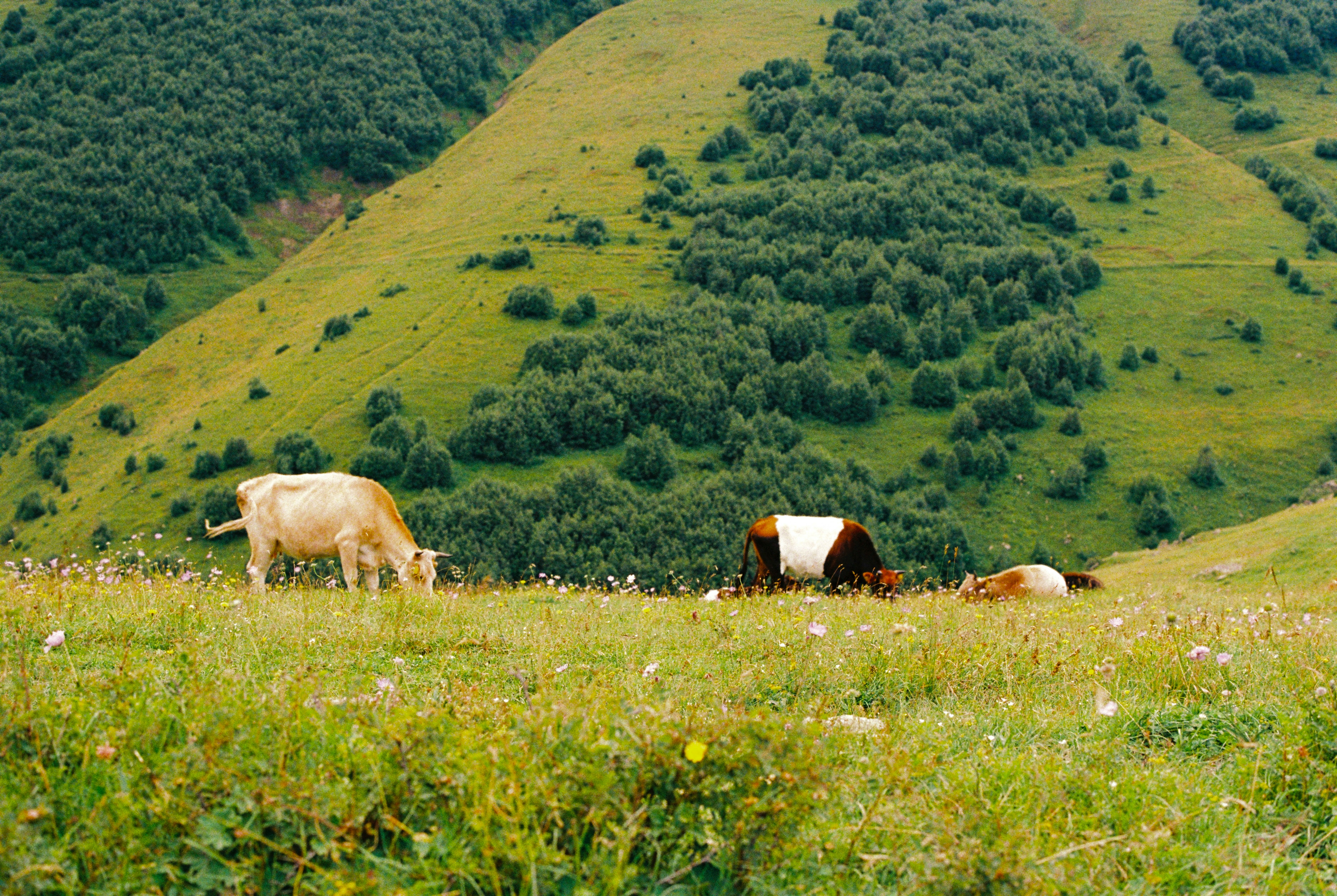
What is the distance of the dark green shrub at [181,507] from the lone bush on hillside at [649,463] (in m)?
40.1

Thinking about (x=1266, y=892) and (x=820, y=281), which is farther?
(x=820, y=281)

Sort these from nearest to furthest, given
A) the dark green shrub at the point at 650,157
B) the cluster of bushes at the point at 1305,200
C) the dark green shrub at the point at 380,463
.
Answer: the dark green shrub at the point at 380,463 < the cluster of bushes at the point at 1305,200 < the dark green shrub at the point at 650,157

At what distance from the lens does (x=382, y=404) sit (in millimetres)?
90812

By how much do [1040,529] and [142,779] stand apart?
88367 mm

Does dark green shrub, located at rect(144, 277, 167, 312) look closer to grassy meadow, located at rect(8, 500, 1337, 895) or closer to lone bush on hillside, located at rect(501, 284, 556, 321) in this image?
lone bush on hillside, located at rect(501, 284, 556, 321)

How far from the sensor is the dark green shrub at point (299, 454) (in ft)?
280

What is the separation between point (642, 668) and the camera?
795 centimetres

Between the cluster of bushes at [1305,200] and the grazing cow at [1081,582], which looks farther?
the cluster of bushes at [1305,200]

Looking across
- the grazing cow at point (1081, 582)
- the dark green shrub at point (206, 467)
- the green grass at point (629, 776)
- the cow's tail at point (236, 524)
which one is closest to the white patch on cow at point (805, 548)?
the grazing cow at point (1081, 582)

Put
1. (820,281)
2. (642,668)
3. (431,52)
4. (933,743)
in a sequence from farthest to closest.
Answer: (431,52) → (820,281) → (642,668) → (933,743)

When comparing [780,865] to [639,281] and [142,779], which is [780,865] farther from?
[639,281]

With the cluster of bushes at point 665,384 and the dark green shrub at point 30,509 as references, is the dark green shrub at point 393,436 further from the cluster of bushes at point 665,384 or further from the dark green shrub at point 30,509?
the dark green shrub at point 30,509

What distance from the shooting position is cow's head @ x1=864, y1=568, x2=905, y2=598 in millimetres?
18062

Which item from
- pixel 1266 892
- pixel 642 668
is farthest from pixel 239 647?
pixel 1266 892
